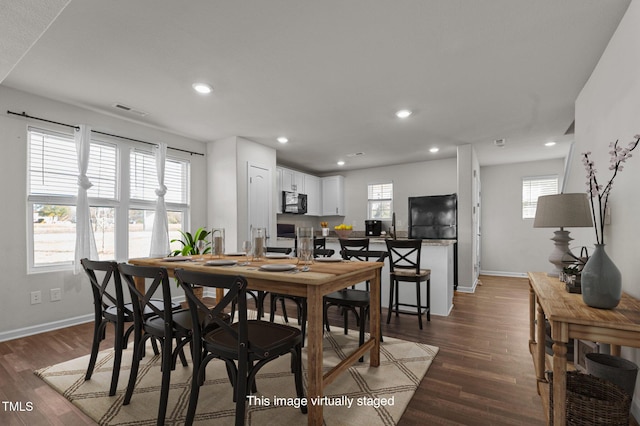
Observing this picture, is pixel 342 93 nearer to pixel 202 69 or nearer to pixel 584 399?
pixel 202 69

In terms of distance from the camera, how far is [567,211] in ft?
6.98

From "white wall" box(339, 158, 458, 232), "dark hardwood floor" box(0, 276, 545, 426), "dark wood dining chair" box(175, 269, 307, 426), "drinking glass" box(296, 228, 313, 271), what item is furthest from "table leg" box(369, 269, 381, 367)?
"white wall" box(339, 158, 458, 232)

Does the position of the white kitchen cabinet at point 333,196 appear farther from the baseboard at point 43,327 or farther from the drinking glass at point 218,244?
the baseboard at point 43,327

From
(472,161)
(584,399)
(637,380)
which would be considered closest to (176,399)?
(584,399)

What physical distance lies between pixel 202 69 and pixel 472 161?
14.3 feet

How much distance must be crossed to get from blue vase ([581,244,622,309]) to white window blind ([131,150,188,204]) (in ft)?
15.1

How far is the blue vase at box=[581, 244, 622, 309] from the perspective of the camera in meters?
1.51

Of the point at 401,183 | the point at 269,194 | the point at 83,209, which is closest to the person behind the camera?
the point at 83,209

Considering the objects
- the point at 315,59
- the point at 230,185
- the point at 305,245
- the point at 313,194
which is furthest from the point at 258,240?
the point at 313,194

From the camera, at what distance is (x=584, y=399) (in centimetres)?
152

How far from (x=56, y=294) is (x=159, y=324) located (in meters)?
2.36

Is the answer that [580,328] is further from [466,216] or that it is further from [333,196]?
[333,196]

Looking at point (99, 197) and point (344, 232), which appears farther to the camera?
point (344, 232)

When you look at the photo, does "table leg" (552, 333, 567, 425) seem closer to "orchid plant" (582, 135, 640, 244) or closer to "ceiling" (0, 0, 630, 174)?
"orchid plant" (582, 135, 640, 244)
